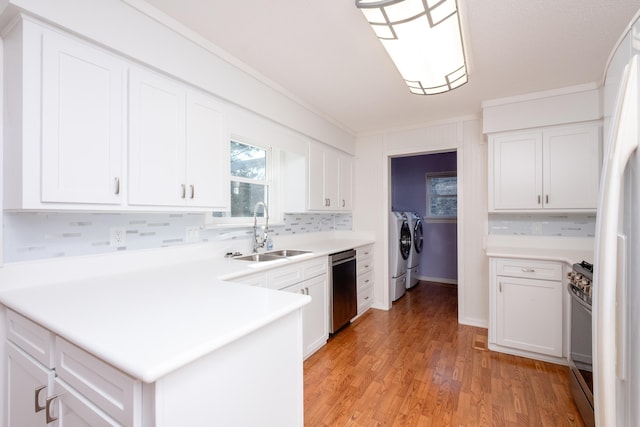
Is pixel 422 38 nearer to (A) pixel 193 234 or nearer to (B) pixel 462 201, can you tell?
(A) pixel 193 234

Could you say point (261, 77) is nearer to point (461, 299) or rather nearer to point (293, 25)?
point (293, 25)

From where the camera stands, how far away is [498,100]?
288 cm

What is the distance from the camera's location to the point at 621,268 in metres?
0.72

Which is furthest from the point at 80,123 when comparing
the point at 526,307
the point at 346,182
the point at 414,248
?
the point at 414,248

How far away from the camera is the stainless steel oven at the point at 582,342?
167 centimetres

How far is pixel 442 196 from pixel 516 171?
96.3 inches

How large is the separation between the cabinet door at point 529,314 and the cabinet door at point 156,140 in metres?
2.77

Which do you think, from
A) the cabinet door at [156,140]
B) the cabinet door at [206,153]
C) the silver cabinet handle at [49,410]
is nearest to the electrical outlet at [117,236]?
the cabinet door at [156,140]

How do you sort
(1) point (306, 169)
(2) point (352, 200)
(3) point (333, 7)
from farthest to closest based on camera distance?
1. (2) point (352, 200)
2. (1) point (306, 169)
3. (3) point (333, 7)

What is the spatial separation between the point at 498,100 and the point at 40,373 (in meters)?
3.72

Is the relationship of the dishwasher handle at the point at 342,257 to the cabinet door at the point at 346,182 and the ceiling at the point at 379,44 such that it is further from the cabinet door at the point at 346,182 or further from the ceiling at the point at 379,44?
the ceiling at the point at 379,44

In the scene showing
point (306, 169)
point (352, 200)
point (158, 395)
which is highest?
point (306, 169)

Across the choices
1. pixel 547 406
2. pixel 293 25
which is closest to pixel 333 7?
pixel 293 25

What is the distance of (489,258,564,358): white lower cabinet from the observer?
2418 mm
